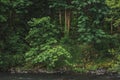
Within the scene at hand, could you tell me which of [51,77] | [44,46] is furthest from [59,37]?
[51,77]

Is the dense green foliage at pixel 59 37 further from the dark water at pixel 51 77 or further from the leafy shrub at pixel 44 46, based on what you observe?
the dark water at pixel 51 77

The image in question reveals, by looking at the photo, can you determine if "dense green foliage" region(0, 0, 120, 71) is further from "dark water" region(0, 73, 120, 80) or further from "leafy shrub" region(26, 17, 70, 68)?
"dark water" region(0, 73, 120, 80)

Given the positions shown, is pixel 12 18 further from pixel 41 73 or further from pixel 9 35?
pixel 41 73

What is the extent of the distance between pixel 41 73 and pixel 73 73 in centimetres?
239

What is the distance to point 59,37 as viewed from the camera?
96.4 feet

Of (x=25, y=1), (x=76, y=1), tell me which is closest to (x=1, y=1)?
(x=25, y=1)

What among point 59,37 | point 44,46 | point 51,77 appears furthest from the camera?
point 59,37

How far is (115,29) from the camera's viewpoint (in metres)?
30.0

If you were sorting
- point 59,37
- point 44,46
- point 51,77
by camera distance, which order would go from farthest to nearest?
point 59,37 → point 44,46 → point 51,77

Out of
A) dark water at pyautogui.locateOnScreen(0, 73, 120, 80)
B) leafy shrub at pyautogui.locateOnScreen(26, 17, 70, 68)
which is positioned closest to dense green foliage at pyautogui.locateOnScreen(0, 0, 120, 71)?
leafy shrub at pyautogui.locateOnScreen(26, 17, 70, 68)

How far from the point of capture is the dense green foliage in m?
26.5

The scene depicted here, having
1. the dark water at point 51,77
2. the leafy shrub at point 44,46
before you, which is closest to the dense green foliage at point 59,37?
the leafy shrub at point 44,46

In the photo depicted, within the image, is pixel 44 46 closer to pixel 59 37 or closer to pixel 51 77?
pixel 51 77

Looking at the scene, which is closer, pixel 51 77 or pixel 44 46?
pixel 51 77
